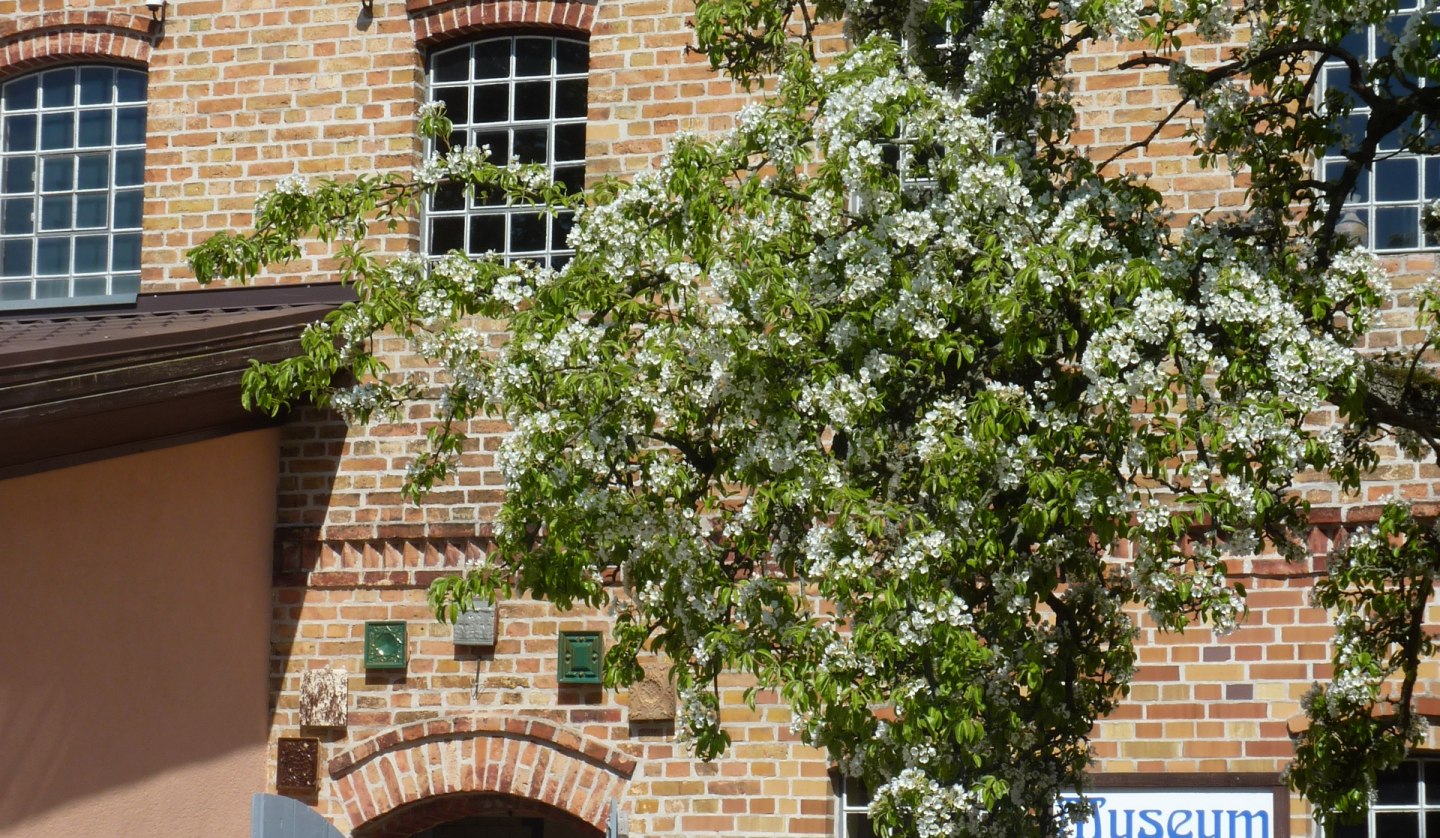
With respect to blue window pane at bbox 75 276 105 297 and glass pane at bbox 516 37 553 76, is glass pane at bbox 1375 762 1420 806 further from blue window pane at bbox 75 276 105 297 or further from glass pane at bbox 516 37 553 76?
blue window pane at bbox 75 276 105 297

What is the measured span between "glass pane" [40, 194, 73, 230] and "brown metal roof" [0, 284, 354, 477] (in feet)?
2.40

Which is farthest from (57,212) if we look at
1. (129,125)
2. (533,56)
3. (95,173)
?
(533,56)

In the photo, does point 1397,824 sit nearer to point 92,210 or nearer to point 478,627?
point 478,627

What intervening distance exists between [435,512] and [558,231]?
5.59ft

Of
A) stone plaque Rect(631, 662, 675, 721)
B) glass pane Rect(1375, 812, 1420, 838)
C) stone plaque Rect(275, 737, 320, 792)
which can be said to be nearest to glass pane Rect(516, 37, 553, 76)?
stone plaque Rect(631, 662, 675, 721)

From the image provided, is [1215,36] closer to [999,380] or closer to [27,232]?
[999,380]

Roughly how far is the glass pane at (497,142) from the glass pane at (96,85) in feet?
7.62

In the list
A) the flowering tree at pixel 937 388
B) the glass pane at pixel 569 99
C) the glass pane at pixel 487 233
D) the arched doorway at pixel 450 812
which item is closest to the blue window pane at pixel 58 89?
the glass pane at pixel 487 233

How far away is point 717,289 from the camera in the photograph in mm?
5855

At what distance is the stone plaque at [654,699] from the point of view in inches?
382

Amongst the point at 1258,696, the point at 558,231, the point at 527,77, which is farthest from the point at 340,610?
the point at 1258,696

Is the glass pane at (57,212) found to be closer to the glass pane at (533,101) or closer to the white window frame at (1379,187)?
the glass pane at (533,101)

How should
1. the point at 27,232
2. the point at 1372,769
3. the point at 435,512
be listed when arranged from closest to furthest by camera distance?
the point at 1372,769
the point at 435,512
the point at 27,232

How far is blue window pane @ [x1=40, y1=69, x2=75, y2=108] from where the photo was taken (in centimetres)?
1132
